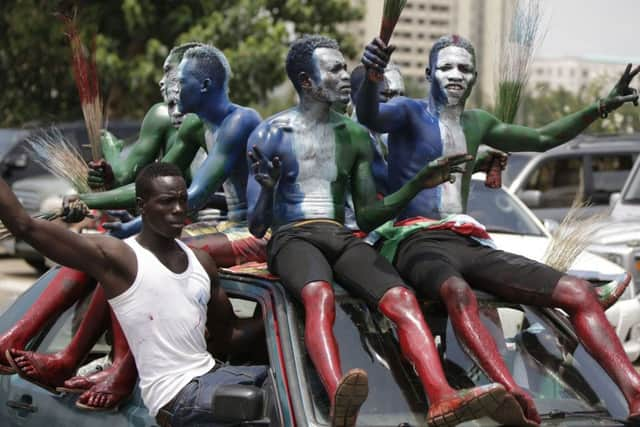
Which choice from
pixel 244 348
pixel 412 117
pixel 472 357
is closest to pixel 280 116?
pixel 412 117

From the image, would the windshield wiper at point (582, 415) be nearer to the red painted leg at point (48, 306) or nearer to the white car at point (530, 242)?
the red painted leg at point (48, 306)

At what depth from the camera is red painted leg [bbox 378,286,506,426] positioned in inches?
164

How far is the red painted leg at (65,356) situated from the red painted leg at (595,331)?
1692 mm

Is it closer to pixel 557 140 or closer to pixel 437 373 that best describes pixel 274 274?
pixel 437 373

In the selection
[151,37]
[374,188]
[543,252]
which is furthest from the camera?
[151,37]

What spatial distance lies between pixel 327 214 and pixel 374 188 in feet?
0.79

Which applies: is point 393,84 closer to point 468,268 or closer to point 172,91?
point 172,91

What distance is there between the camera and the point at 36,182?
16.9m

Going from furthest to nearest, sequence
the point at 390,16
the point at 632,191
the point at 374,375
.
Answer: the point at 632,191
the point at 390,16
the point at 374,375

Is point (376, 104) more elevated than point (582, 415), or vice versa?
point (376, 104)

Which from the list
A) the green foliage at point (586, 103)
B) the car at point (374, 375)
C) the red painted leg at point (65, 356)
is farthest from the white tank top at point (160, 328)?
the green foliage at point (586, 103)

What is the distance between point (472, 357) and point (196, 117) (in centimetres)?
214

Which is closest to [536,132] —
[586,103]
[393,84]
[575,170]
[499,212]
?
[393,84]

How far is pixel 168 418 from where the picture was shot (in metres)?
4.49
